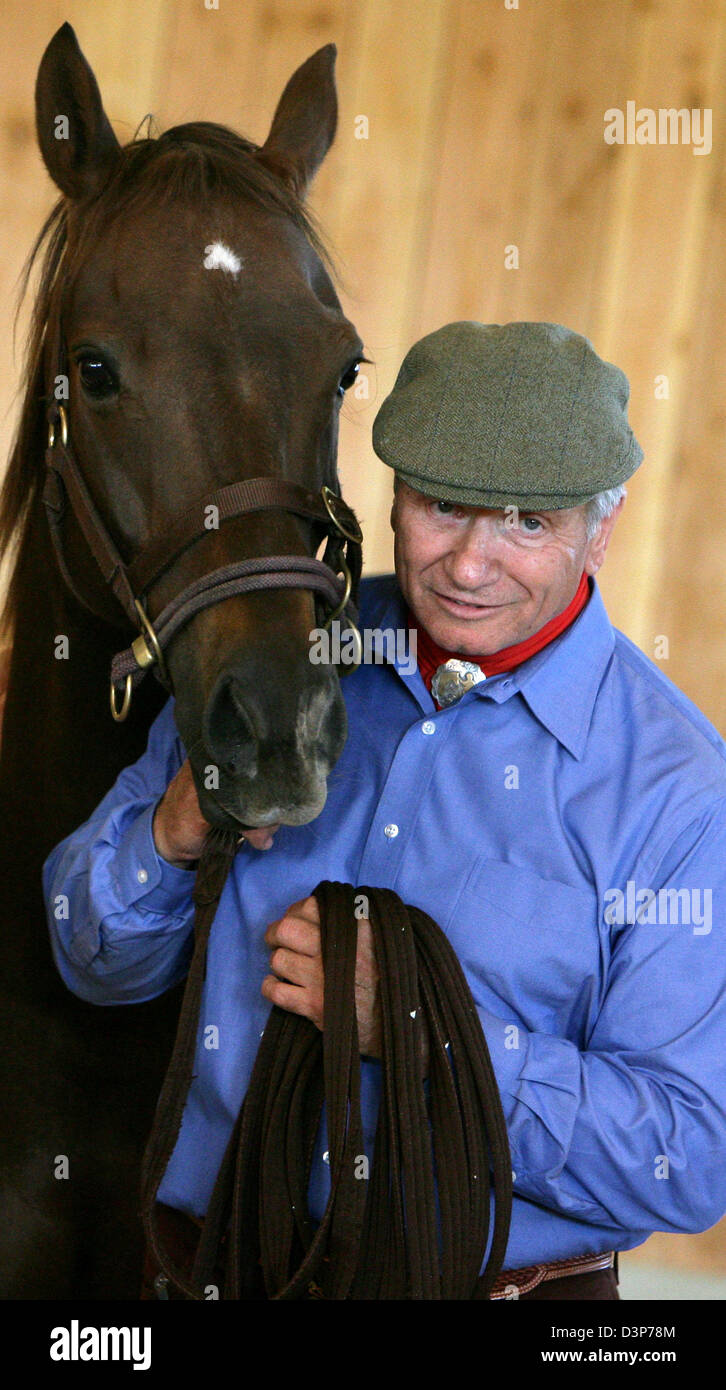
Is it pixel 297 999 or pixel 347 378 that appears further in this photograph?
pixel 347 378

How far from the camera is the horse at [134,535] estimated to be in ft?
4.04

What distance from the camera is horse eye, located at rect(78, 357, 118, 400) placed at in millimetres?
1366

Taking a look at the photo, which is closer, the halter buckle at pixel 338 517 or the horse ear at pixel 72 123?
the halter buckle at pixel 338 517

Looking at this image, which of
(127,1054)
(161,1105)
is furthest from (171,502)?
(127,1054)

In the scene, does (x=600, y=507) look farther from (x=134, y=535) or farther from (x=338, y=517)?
(x=134, y=535)

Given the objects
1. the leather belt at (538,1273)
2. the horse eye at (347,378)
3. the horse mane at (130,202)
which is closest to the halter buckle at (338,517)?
the horse eye at (347,378)

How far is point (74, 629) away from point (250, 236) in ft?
1.94

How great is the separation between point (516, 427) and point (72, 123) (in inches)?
27.3

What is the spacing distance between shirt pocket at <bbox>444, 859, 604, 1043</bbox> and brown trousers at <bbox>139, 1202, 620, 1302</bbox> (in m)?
0.28

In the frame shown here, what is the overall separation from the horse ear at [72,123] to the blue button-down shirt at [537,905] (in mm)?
697

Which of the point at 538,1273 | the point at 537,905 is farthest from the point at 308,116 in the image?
the point at 538,1273

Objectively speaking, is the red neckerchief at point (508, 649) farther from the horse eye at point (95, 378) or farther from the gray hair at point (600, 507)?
the horse eye at point (95, 378)

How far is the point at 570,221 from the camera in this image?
10.8 ft
